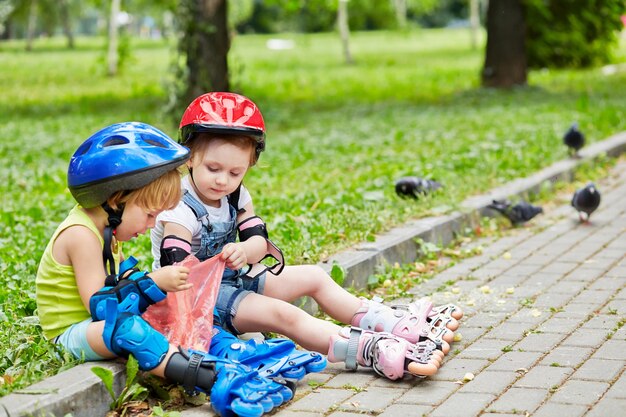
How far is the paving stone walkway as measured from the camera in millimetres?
4273

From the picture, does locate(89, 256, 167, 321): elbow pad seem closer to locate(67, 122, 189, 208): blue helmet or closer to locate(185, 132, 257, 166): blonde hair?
locate(67, 122, 189, 208): blue helmet

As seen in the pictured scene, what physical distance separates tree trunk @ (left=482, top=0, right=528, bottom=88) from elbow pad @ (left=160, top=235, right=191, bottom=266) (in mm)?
14592

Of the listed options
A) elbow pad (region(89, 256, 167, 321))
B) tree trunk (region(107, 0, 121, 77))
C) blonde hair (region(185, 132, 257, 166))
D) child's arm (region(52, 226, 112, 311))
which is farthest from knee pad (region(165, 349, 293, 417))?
tree trunk (region(107, 0, 121, 77))

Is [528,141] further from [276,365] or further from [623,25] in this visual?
[623,25]

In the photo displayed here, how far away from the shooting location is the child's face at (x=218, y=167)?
4.90 metres

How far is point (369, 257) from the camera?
20.8 feet

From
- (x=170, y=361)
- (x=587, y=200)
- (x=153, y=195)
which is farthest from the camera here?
(x=587, y=200)

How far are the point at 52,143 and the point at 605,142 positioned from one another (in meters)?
6.38

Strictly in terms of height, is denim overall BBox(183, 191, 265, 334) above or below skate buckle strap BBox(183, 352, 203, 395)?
above

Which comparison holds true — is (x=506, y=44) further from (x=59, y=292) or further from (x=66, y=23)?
(x=66, y=23)

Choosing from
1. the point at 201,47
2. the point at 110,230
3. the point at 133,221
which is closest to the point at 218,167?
the point at 133,221

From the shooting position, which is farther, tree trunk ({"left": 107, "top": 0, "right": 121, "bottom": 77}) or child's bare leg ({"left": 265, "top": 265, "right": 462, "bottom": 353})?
tree trunk ({"left": 107, "top": 0, "right": 121, "bottom": 77})

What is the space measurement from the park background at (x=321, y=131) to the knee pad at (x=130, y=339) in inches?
9.1

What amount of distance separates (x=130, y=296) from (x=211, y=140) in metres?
0.91
